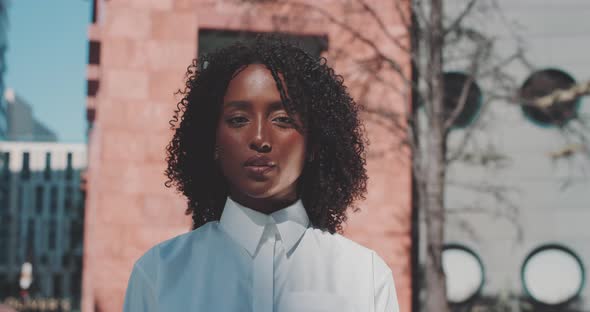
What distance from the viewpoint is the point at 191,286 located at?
173cm

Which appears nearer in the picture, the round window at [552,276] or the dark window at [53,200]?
the round window at [552,276]

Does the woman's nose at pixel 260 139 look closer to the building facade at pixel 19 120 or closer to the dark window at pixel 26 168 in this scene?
the dark window at pixel 26 168

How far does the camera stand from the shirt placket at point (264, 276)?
171 centimetres

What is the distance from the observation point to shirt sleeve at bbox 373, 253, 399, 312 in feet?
5.99

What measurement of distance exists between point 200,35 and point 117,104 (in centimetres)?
126

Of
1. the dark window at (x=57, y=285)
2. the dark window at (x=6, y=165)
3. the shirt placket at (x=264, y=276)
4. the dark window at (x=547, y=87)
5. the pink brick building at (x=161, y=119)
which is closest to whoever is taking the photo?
the shirt placket at (x=264, y=276)

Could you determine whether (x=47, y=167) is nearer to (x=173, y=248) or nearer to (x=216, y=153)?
(x=216, y=153)

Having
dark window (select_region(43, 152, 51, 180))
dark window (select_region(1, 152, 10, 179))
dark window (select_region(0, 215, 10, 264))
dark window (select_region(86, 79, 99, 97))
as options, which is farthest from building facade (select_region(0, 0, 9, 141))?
dark window (select_region(86, 79, 99, 97))

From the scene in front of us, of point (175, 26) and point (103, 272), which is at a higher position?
point (175, 26)

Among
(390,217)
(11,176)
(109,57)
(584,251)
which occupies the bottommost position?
(11,176)

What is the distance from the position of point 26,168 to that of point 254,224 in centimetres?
8994

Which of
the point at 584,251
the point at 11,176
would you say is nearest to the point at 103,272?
the point at 584,251

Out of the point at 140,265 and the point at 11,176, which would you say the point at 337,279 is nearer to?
the point at 140,265

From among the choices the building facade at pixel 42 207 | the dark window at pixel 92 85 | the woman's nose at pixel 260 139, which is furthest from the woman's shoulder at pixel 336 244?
the building facade at pixel 42 207
